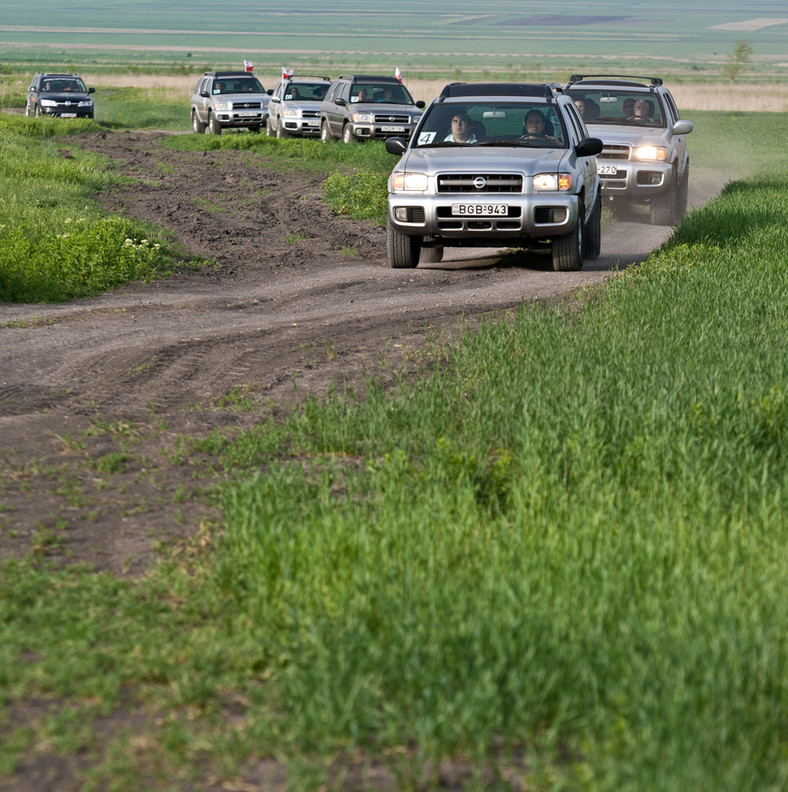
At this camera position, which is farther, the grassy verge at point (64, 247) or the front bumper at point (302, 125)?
the front bumper at point (302, 125)

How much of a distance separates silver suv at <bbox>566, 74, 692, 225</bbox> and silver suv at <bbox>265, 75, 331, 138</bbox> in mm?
16379

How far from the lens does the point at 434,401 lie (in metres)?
6.73

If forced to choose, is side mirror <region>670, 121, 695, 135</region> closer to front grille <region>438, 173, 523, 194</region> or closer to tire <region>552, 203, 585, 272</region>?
tire <region>552, 203, 585, 272</region>

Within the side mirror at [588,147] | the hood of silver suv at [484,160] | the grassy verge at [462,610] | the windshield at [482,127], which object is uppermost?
the windshield at [482,127]

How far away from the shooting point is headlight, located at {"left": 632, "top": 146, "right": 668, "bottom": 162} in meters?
17.9

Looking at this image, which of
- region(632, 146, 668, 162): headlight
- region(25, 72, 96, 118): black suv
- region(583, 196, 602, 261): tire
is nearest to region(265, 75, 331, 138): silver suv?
region(25, 72, 96, 118): black suv

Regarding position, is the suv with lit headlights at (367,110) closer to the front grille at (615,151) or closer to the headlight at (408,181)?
the front grille at (615,151)

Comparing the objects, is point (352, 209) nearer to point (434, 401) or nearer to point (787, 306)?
point (787, 306)

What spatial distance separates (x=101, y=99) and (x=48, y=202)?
51.2 meters

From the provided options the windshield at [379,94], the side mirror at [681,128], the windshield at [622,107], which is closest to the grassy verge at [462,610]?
the side mirror at [681,128]

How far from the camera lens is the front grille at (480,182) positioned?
12766mm

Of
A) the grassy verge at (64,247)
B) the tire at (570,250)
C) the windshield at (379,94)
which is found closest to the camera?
the grassy verge at (64,247)

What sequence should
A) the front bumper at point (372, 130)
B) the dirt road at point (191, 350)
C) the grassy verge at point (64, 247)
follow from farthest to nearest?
the front bumper at point (372, 130) → the grassy verge at point (64, 247) → the dirt road at point (191, 350)

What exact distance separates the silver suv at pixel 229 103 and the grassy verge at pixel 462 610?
33471 mm
